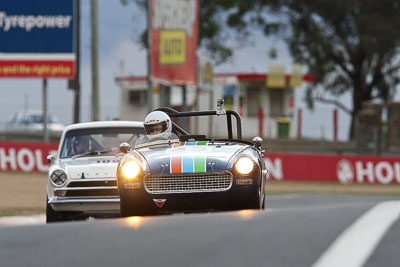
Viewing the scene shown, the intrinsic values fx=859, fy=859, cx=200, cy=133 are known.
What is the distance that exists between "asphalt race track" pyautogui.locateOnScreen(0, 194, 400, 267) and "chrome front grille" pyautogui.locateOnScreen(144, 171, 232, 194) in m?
5.63

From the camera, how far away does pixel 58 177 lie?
10680mm

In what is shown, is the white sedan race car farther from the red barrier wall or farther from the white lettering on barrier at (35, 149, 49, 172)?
the red barrier wall

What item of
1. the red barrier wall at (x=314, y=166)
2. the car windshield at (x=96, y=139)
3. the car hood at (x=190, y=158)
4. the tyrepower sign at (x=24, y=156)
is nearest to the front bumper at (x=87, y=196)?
the car windshield at (x=96, y=139)

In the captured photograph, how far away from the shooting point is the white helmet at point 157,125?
28.8 ft

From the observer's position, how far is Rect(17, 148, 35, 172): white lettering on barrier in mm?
26797

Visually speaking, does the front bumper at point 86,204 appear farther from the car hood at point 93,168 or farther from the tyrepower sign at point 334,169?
the tyrepower sign at point 334,169

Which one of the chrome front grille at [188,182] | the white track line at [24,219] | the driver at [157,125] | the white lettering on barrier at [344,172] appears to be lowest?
the white lettering on barrier at [344,172]

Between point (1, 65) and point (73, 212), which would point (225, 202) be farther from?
point (1, 65)

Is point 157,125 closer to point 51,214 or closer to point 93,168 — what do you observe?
point 93,168

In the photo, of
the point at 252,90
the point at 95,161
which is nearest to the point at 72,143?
the point at 95,161

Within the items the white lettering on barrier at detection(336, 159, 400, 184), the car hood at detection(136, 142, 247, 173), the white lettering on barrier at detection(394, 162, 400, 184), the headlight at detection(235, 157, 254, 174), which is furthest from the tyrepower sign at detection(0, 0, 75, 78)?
the headlight at detection(235, 157, 254, 174)

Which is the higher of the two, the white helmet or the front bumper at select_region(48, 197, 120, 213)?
the white helmet

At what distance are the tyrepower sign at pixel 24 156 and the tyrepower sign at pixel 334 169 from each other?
6943 mm

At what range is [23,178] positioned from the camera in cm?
2491
